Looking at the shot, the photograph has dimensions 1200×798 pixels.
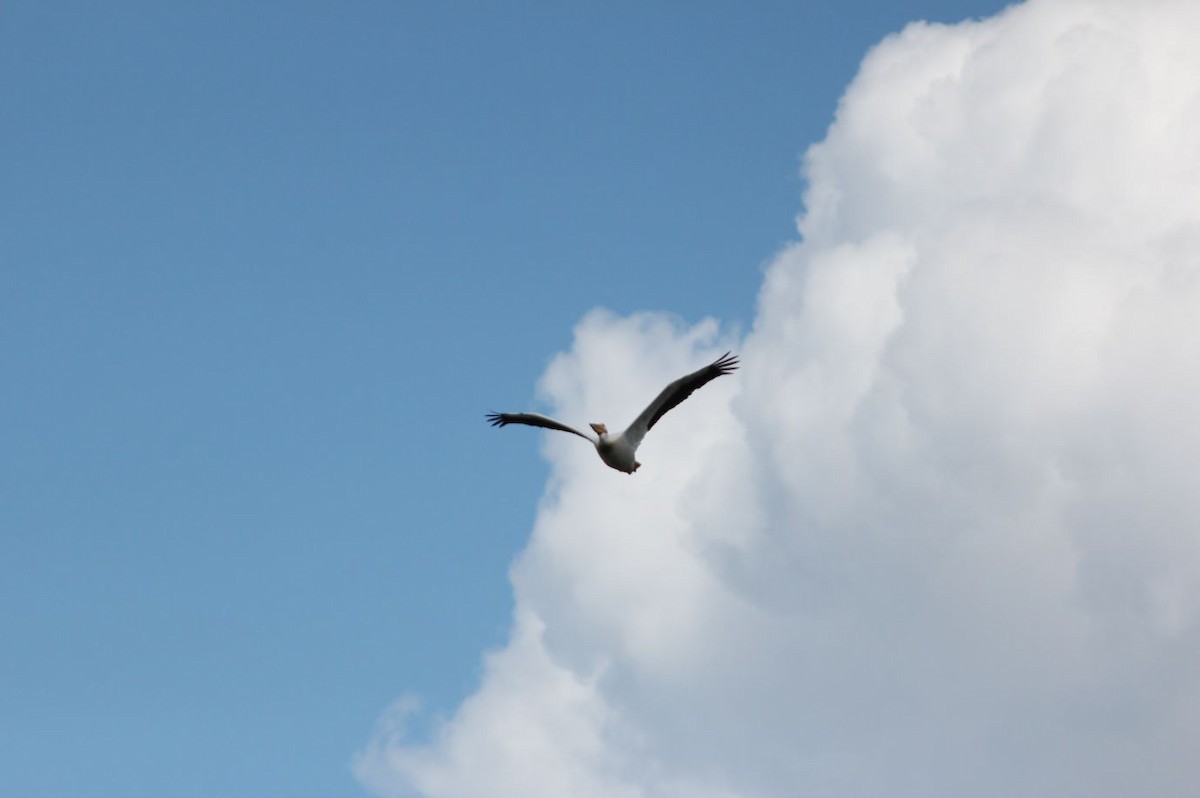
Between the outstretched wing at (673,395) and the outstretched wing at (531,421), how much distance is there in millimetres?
2133

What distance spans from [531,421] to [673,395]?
706cm

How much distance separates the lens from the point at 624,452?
55.6 meters

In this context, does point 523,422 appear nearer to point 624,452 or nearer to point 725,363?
point 624,452

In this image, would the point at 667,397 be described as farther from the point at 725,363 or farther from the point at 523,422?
the point at 523,422

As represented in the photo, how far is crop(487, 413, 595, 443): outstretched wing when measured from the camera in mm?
58094

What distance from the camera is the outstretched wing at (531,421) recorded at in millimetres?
58094

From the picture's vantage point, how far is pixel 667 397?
54125mm

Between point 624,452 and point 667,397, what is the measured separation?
2652mm

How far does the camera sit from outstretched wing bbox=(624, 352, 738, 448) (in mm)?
53156

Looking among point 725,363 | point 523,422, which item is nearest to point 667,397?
point 725,363

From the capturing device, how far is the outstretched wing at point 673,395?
5316 cm

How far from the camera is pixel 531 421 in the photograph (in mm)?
59469

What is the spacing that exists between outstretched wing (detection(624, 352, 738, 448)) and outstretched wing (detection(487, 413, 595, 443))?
84.0 inches

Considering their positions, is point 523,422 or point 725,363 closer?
point 725,363
